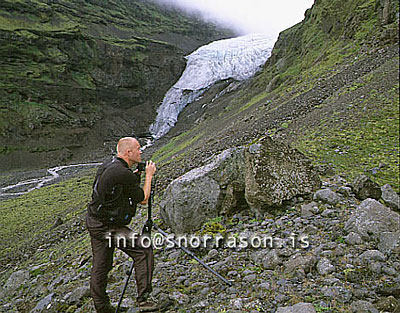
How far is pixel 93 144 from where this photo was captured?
5719 centimetres

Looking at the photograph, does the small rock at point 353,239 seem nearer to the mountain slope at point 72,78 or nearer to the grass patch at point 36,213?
the grass patch at point 36,213

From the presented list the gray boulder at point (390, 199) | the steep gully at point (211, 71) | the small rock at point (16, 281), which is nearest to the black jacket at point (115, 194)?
the gray boulder at point (390, 199)

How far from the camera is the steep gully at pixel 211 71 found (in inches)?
2557

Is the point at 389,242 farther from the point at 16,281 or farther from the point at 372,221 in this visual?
the point at 16,281

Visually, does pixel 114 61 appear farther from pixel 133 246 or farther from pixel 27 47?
pixel 133 246

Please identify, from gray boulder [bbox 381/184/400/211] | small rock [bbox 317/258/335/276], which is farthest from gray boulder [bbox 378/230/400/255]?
gray boulder [bbox 381/184/400/211]

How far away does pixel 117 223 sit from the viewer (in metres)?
3.72

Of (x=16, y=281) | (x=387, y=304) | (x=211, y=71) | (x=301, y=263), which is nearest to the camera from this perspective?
(x=387, y=304)

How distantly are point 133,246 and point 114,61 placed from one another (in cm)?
7149

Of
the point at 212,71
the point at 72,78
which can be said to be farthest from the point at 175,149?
the point at 212,71

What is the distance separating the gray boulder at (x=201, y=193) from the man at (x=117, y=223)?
1943 mm

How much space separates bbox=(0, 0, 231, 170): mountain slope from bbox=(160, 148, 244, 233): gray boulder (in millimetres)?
48472

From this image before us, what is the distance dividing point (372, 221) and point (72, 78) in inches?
2590

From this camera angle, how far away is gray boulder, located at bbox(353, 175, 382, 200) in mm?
5318
